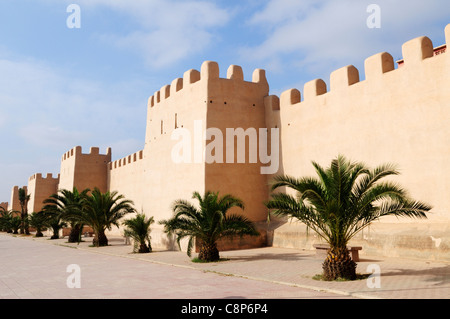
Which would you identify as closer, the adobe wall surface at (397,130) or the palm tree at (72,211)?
the adobe wall surface at (397,130)

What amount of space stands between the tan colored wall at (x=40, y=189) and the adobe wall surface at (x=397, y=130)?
3122 cm

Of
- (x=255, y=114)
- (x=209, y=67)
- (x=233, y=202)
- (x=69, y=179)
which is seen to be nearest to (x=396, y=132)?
(x=233, y=202)

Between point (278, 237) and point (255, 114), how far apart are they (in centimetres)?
505

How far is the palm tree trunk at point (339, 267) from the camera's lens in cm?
739

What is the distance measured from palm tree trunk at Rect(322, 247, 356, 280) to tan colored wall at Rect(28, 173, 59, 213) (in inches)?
1408

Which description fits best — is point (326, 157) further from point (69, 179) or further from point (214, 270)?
point (69, 179)

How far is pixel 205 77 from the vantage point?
14977mm

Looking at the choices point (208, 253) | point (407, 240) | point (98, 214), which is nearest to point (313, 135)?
point (407, 240)

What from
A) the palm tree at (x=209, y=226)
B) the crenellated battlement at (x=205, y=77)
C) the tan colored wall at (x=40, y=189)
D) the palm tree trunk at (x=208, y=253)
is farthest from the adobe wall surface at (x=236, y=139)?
the tan colored wall at (x=40, y=189)

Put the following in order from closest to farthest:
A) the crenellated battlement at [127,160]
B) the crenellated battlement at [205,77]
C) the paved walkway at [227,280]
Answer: the paved walkway at [227,280] → the crenellated battlement at [205,77] → the crenellated battlement at [127,160]

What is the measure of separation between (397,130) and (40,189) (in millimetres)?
35782

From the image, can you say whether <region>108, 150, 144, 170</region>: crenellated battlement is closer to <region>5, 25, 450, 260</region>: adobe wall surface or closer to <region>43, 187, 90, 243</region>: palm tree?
<region>43, 187, 90, 243</region>: palm tree

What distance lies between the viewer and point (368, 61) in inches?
464

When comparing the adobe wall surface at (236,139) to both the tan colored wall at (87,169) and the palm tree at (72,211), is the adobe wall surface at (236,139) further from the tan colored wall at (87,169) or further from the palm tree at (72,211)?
the tan colored wall at (87,169)
